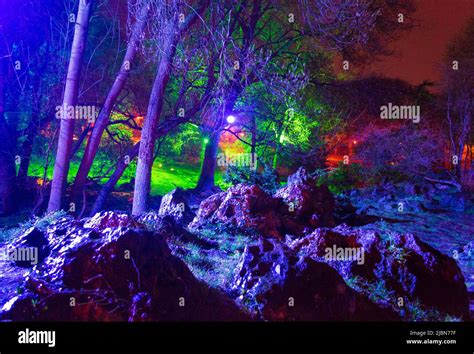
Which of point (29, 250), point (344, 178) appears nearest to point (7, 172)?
point (29, 250)

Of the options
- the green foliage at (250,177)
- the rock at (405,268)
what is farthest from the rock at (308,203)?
the rock at (405,268)

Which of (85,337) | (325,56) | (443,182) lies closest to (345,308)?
(85,337)

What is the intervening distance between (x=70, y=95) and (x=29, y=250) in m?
7.34

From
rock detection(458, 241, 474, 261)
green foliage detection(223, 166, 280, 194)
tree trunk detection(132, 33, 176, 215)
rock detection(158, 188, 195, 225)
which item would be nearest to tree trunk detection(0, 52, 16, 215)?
tree trunk detection(132, 33, 176, 215)

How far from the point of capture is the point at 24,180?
16.2 m

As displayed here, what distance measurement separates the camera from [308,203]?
36.4 ft

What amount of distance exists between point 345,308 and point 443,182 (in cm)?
2047

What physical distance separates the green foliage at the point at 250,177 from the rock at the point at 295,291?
10.0 meters

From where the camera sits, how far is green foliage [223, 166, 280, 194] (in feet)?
50.2

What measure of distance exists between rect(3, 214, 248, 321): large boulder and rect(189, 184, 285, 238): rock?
5.12 meters

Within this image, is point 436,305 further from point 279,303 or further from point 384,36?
point 384,36

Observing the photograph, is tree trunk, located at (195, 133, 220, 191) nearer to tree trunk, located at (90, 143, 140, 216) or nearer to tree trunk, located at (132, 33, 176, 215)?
tree trunk, located at (90, 143, 140, 216)

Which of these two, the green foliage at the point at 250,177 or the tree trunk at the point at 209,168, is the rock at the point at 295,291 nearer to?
the green foliage at the point at 250,177

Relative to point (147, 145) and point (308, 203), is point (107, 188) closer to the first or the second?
point (147, 145)
